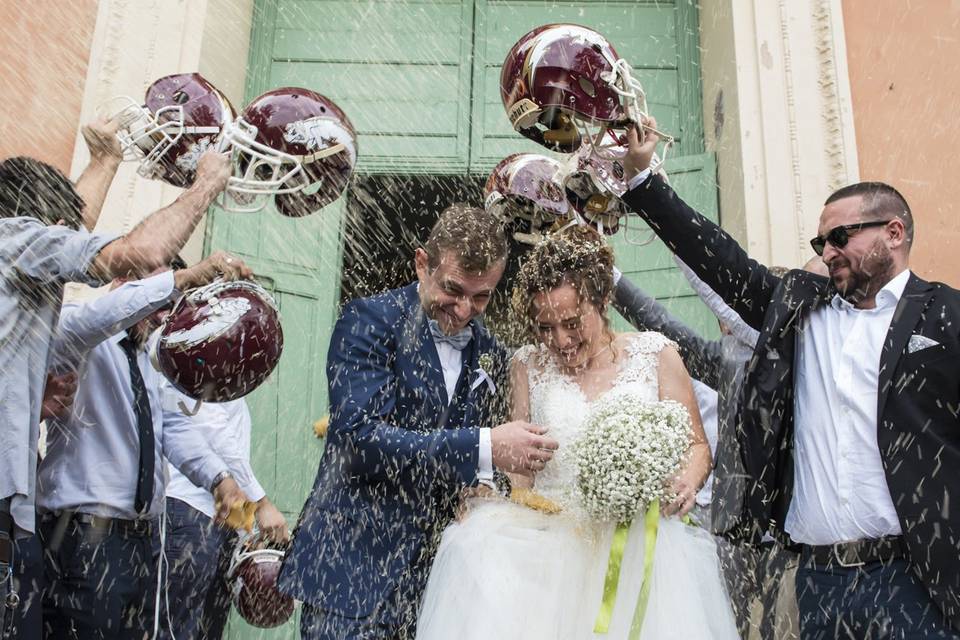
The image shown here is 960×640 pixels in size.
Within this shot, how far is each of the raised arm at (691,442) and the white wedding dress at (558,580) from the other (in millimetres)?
96

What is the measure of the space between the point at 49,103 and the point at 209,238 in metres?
1.40

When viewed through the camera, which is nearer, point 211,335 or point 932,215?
point 211,335

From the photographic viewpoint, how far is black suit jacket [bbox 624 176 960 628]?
9.35ft

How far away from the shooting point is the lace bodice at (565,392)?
11.7ft

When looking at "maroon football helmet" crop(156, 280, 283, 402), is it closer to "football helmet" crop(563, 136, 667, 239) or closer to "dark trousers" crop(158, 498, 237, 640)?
"football helmet" crop(563, 136, 667, 239)

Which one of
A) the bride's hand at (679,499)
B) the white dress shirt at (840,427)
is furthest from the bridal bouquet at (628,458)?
the white dress shirt at (840,427)

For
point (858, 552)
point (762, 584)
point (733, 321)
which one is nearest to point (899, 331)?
point (858, 552)

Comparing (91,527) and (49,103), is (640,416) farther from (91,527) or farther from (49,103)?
(49,103)

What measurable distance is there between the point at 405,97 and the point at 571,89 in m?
4.97

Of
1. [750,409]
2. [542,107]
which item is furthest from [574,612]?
[542,107]

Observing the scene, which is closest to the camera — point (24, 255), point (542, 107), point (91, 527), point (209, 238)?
point (24, 255)

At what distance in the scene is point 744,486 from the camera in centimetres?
332

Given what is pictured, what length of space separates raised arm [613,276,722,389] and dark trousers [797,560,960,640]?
169 centimetres

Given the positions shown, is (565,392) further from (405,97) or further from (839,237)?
(405,97)
